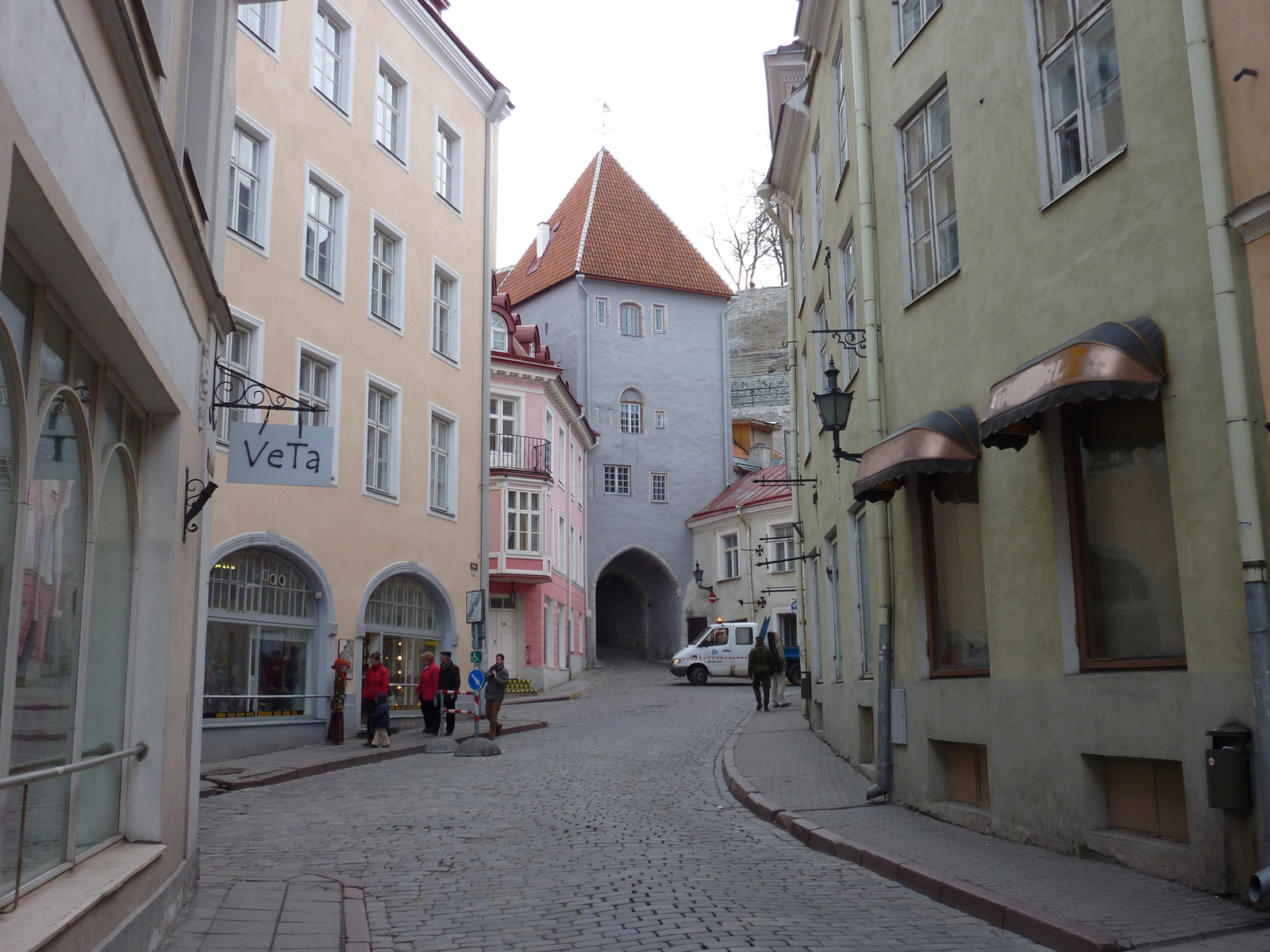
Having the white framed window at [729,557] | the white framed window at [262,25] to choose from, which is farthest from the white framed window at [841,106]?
the white framed window at [729,557]

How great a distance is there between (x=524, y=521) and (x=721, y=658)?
24.7 ft

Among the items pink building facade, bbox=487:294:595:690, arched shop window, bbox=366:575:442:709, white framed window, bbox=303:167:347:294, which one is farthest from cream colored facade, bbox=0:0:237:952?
pink building facade, bbox=487:294:595:690

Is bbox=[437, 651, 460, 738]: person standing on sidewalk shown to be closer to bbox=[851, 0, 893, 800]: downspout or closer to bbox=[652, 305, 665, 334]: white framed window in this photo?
bbox=[851, 0, 893, 800]: downspout

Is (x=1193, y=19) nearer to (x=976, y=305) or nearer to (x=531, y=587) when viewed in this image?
(x=976, y=305)

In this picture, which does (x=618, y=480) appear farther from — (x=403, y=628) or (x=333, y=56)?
(x=333, y=56)

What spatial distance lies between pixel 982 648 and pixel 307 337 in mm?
13350

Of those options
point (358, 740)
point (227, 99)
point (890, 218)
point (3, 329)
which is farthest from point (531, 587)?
point (3, 329)

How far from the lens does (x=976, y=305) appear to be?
10.3m

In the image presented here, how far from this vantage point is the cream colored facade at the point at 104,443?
14.1 ft

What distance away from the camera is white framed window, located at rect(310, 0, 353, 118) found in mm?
21172

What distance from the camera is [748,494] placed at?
4659cm

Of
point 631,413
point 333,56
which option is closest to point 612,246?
point 631,413

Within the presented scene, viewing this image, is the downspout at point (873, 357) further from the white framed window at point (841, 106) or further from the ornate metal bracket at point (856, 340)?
the white framed window at point (841, 106)

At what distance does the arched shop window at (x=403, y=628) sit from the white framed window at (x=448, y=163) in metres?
8.35
